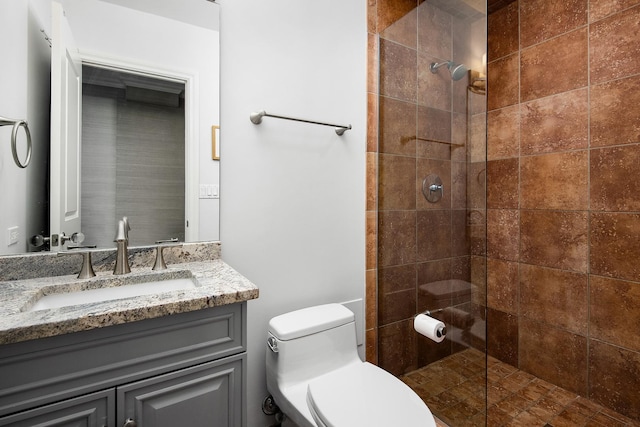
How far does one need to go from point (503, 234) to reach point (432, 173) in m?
0.97

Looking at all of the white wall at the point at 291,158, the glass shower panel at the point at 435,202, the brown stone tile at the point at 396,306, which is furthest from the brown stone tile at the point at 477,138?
the brown stone tile at the point at 396,306

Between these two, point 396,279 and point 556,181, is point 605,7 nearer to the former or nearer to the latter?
point 556,181

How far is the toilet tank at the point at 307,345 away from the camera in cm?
130

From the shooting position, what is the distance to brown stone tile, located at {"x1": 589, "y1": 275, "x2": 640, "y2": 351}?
5.00ft

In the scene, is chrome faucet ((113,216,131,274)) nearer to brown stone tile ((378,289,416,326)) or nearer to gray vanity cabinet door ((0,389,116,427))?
gray vanity cabinet door ((0,389,116,427))

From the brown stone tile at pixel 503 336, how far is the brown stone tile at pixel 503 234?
40 centimetres

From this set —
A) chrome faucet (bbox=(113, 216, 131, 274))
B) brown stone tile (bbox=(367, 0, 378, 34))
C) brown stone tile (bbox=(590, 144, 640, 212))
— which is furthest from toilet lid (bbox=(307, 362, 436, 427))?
brown stone tile (bbox=(367, 0, 378, 34))

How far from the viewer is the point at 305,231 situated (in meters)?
1.61

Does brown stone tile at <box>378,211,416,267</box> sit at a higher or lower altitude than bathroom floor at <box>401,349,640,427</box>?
higher

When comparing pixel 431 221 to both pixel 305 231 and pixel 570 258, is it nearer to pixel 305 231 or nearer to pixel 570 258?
pixel 305 231

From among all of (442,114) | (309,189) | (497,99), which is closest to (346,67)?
(442,114)

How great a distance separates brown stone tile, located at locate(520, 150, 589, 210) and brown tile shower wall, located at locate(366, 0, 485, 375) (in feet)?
2.73

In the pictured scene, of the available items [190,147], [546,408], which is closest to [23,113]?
[190,147]

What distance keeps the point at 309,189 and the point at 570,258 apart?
153 centimetres
